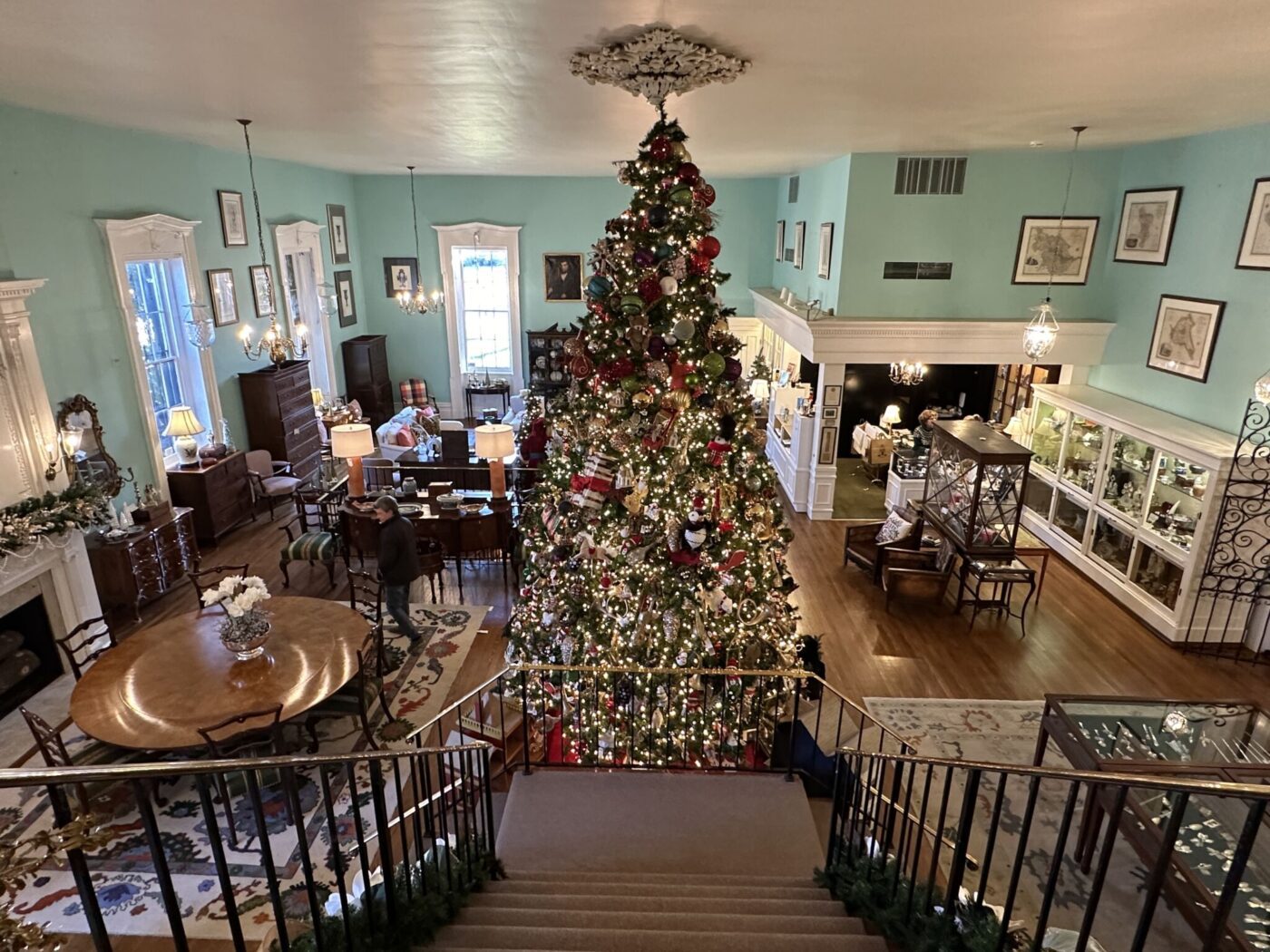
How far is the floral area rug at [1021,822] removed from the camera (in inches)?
155

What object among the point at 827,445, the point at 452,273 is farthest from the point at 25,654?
the point at 452,273

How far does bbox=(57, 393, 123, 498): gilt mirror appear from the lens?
A: 6199 mm

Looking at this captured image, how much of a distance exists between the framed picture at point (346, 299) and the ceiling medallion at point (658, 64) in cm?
988

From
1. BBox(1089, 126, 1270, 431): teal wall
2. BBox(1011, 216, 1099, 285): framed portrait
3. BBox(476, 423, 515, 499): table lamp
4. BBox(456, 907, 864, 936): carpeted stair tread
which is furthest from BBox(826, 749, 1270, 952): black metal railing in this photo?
BBox(1011, 216, 1099, 285): framed portrait

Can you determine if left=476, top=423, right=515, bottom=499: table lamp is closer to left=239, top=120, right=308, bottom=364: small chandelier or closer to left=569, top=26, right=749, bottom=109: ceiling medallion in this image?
left=239, top=120, right=308, bottom=364: small chandelier

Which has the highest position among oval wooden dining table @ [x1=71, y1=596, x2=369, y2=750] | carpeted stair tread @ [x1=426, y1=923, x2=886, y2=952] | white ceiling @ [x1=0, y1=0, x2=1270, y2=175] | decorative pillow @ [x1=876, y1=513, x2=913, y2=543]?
white ceiling @ [x1=0, y1=0, x2=1270, y2=175]

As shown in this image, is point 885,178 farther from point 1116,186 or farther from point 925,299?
point 1116,186

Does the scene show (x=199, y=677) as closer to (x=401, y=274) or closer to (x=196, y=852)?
(x=196, y=852)

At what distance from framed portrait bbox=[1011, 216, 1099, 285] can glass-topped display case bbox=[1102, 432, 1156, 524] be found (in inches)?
86.5

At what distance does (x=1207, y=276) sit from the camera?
6855 mm

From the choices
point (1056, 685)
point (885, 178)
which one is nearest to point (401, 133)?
point (885, 178)

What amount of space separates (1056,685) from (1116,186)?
5678 millimetres

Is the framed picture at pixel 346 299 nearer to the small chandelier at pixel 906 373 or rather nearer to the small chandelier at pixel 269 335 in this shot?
the small chandelier at pixel 269 335

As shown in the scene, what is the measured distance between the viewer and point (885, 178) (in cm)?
822
